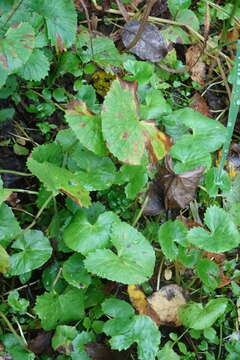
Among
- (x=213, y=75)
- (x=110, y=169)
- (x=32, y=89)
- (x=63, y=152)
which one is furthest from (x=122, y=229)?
(x=213, y=75)

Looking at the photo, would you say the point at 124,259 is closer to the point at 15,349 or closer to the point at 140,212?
→ the point at 140,212

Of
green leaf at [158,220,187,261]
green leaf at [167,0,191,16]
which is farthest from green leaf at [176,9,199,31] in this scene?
green leaf at [158,220,187,261]

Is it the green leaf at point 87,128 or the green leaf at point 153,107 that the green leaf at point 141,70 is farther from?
the green leaf at point 87,128

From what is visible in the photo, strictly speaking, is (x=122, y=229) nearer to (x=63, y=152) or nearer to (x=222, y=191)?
(x=63, y=152)

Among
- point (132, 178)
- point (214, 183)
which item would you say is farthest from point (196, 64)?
point (132, 178)

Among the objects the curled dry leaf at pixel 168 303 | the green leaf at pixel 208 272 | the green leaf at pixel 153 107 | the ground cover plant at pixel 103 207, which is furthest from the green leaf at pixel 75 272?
the green leaf at pixel 153 107

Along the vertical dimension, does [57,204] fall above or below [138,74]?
below

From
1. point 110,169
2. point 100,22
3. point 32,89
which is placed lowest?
point 110,169
